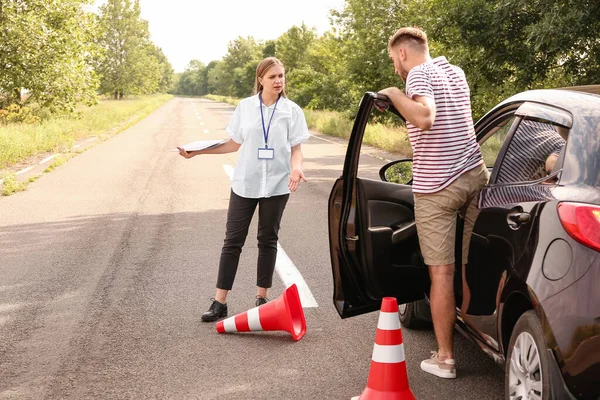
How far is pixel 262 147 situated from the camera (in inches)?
223

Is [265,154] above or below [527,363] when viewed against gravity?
above

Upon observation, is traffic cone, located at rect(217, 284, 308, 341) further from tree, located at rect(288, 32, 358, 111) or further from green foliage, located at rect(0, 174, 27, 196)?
tree, located at rect(288, 32, 358, 111)

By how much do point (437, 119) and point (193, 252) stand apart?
14.3 ft

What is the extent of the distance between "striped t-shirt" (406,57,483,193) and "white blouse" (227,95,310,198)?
4.81 feet

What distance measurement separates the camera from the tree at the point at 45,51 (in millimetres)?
25219

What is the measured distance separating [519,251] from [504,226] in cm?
25

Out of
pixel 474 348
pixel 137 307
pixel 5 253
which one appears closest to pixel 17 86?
pixel 5 253

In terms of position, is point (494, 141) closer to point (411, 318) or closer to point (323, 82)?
point (411, 318)

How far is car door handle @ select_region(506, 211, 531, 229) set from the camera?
11.4ft

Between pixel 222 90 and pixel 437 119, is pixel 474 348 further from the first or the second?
pixel 222 90

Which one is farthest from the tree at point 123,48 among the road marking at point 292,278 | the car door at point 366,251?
the car door at point 366,251

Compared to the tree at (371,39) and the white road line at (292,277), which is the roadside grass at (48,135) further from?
the white road line at (292,277)

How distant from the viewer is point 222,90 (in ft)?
416

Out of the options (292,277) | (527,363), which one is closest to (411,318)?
(292,277)
